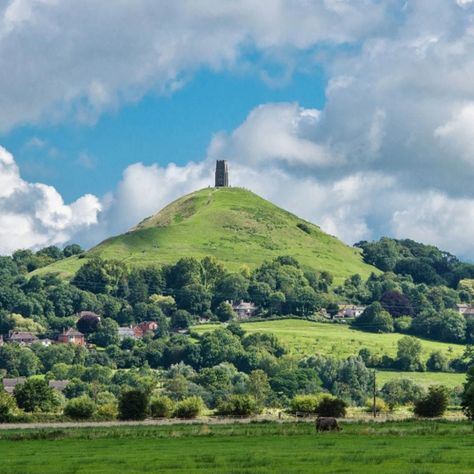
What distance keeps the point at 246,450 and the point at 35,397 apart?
70068 millimetres

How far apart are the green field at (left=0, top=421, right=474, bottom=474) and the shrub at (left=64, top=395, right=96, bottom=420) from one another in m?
26.7

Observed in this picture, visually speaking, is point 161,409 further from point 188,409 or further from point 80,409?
point 80,409

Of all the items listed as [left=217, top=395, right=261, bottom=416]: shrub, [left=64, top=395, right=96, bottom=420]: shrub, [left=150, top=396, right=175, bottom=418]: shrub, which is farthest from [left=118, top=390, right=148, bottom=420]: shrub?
[left=217, top=395, right=261, bottom=416]: shrub

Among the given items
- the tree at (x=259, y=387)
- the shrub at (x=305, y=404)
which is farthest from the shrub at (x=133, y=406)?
the tree at (x=259, y=387)

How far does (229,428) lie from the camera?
77.9 meters

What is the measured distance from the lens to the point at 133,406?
10106 centimetres

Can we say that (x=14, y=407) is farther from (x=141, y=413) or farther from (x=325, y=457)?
(x=325, y=457)

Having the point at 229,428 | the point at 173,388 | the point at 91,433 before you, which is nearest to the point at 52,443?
the point at 91,433

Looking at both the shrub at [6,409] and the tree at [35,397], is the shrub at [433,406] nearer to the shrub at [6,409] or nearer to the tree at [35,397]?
the shrub at [6,409]

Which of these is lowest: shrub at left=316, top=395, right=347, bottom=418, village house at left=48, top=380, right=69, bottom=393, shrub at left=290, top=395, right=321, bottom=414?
shrub at left=316, top=395, right=347, bottom=418

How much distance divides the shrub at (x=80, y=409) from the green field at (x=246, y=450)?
2668cm

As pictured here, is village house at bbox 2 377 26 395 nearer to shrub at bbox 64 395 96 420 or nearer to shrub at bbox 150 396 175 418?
shrub at bbox 150 396 175 418

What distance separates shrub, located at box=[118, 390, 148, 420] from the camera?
100562 mm

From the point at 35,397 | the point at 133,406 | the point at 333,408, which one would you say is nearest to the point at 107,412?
the point at 133,406
